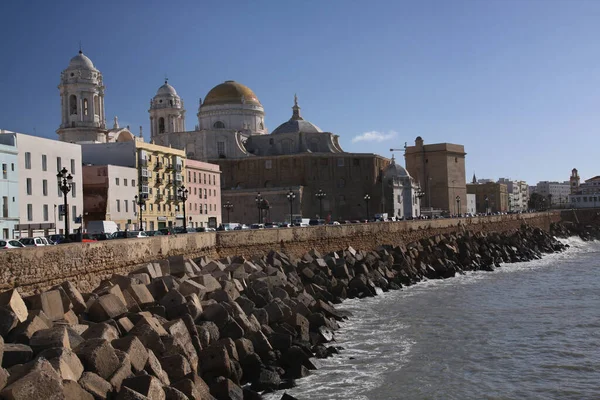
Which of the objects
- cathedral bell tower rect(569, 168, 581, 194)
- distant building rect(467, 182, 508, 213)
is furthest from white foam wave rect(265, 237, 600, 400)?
cathedral bell tower rect(569, 168, 581, 194)

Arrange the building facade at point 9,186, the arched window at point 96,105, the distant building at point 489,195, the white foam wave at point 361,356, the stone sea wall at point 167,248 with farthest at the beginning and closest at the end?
the distant building at point 489,195 → the arched window at point 96,105 → the building facade at point 9,186 → the stone sea wall at point 167,248 → the white foam wave at point 361,356

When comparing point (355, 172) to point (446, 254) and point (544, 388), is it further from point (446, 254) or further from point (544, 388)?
point (544, 388)

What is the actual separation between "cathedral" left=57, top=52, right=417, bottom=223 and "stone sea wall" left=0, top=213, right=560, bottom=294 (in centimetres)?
2944

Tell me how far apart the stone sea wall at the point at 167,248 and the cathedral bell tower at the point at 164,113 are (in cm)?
4210

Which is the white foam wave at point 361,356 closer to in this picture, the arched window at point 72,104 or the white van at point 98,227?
the white van at point 98,227

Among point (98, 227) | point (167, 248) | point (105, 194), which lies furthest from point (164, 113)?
point (167, 248)

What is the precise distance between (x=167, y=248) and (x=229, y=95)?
6615cm

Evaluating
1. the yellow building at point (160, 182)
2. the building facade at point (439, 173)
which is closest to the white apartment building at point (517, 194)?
the building facade at point (439, 173)

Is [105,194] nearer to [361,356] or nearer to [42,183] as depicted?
[42,183]

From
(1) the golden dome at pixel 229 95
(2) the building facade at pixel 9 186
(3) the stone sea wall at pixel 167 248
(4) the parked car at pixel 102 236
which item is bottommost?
(3) the stone sea wall at pixel 167 248

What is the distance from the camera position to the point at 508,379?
14.3m

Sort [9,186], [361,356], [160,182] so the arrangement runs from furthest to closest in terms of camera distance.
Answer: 1. [160,182]
2. [9,186]
3. [361,356]

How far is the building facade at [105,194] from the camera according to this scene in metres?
42.5

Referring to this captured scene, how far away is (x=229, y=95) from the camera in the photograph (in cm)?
8606
